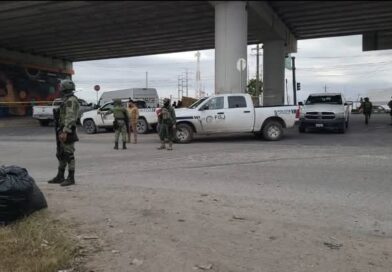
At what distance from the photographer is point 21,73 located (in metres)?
46.3

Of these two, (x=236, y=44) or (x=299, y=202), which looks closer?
(x=299, y=202)

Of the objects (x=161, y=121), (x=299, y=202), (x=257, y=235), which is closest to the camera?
(x=257, y=235)

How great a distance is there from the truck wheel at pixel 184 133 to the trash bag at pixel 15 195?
1190 cm

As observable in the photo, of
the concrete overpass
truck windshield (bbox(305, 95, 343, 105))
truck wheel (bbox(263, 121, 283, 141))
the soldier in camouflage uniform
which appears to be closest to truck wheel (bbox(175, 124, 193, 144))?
the soldier in camouflage uniform

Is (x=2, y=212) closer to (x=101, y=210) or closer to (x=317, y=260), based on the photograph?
(x=101, y=210)

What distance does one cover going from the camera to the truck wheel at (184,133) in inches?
705

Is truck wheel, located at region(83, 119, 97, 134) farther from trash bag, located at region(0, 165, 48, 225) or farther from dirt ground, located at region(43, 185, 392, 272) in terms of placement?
trash bag, located at region(0, 165, 48, 225)

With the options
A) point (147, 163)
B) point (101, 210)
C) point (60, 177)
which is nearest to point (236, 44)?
point (147, 163)

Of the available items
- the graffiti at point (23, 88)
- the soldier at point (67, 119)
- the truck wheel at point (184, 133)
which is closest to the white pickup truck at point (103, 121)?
the truck wheel at point (184, 133)

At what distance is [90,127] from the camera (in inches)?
969

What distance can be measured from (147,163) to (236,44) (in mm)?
6422

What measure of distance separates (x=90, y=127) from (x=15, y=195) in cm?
1924

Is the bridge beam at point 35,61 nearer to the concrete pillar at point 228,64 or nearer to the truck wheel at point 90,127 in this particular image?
the truck wheel at point 90,127

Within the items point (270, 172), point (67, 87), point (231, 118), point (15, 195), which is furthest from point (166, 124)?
point (15, 195)
